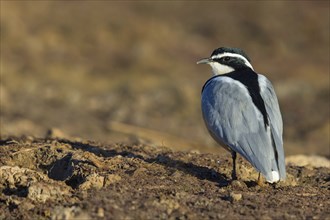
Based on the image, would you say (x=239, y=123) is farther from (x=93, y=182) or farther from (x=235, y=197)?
(x=93, y=182)

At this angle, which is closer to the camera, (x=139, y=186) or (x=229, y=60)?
(x=139, y=186)

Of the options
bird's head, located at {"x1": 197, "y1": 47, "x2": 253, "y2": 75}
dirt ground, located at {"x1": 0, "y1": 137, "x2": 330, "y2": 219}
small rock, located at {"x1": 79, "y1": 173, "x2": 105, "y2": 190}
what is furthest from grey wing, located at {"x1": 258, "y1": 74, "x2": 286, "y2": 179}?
small rock, located at {"x1": 79, "y1": 173, "x2": 105, "y2": 190}

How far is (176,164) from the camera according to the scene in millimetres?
8859

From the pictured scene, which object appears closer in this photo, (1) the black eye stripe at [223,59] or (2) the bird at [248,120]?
(2) the bird at [248,120]

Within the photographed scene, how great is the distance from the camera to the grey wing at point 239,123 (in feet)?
25.9

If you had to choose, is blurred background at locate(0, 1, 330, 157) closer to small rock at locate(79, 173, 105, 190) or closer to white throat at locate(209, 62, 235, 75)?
white throat at locate(209, 62, 235, 75)

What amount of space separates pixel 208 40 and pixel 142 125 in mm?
9808

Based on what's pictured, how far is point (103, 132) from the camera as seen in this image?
15.0 meters

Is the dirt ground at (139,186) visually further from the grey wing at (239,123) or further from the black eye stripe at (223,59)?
the black eye stripe at (223,59)

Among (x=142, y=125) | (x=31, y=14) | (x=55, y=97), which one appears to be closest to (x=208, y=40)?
(x=31, y=14)

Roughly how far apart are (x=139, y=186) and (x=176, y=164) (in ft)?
3.99

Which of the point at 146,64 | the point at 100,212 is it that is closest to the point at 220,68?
the point at 100,212

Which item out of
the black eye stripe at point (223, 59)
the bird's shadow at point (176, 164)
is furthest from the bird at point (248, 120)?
the black eye stripe at point (223, 59)

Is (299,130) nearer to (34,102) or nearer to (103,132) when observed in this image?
(103,132)
